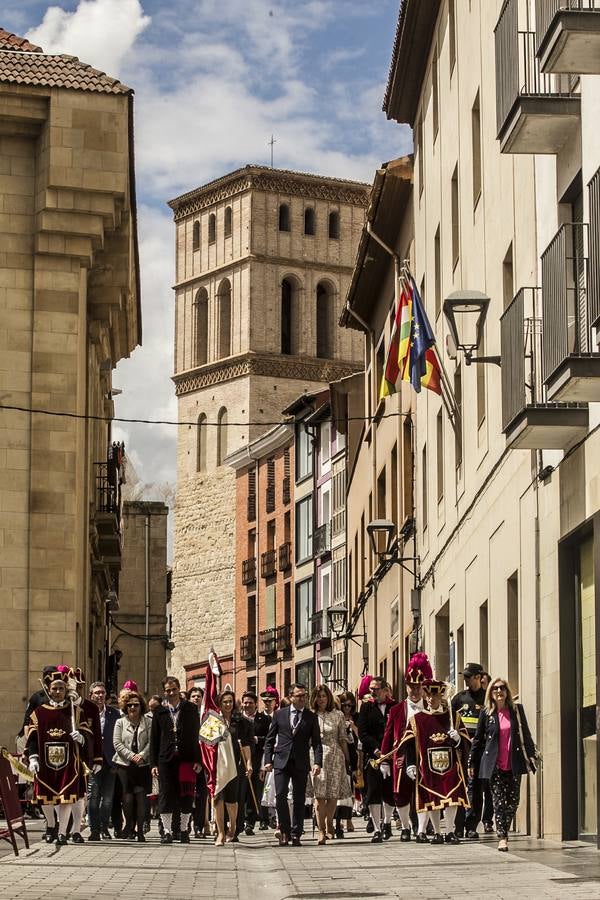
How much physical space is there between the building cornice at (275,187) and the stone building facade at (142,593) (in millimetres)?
45955

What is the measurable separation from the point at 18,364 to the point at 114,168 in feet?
12.3

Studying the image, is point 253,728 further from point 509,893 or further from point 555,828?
point 509,893

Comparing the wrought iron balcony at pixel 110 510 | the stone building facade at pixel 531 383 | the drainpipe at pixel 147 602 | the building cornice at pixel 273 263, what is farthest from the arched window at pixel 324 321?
the stone building facade at pixel 531 383

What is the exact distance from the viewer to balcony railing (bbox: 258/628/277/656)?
8838 centimetres

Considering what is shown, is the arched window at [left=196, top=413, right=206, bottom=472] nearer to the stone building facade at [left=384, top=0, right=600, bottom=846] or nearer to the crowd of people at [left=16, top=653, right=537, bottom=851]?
the stone building facade at [left=384, top=0, right=600, bottom=846]

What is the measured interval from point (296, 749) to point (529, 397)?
4.93 meters

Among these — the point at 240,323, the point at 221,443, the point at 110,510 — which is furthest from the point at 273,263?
the point at 110,510

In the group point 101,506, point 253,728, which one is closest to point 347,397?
point 101,506

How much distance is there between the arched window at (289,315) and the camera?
11750 centimetres

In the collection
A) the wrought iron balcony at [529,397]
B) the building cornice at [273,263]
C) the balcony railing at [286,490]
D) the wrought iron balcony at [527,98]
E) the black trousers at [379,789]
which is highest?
the building cornice at [273,263]

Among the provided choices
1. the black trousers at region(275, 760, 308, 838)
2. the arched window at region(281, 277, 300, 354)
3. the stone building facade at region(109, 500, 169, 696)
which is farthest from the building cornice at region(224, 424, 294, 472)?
the black trousers at region(275, 760, 308, 838)

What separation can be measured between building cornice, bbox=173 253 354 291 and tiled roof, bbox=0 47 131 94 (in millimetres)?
83857

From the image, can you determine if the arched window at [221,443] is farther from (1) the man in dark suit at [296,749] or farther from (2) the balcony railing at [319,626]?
(1) the man in dark suit at [296,749]

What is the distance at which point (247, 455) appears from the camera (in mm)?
97062
